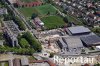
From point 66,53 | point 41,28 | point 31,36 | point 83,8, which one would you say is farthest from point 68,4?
point 66,53

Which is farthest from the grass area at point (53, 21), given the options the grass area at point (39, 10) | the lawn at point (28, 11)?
the lawn at point (28, 11)

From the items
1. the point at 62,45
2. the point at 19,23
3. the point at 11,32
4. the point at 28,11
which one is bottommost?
the point at 62,45

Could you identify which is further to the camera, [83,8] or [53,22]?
[83,8]

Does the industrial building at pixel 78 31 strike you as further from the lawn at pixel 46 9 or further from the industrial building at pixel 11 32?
the lawn at pixel 46 9

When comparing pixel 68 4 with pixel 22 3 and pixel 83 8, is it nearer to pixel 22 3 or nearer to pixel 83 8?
pixel 83 8

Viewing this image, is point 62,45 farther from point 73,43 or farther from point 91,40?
point 91,40

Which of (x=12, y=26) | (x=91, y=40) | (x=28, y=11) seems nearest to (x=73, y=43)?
(x=91, y=40)
